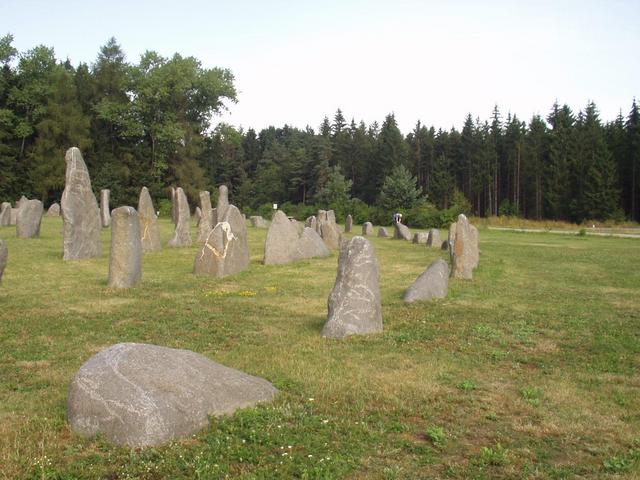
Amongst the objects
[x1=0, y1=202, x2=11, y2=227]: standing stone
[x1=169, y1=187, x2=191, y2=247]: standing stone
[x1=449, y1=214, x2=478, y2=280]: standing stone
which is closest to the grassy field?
[x1=449, y1=214, x2=478, y2=280]: standing stone

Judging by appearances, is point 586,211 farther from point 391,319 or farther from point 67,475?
point 67,475

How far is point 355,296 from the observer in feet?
31.0

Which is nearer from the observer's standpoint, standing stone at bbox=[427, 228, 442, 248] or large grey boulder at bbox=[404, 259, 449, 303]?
A: large grey boulder at bbox=[404, 259, 449, 303]

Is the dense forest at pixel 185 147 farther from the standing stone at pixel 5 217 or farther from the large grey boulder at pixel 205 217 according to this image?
the large grey boulder at pixel 205 217

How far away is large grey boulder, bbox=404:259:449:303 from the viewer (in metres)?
12.7

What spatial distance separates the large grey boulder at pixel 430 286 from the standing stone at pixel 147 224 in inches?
470

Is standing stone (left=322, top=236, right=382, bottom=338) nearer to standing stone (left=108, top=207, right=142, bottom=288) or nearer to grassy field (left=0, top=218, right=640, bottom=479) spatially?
grassy field (left=0, top=218, right=640, bottom=479)

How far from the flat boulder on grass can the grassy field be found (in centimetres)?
15

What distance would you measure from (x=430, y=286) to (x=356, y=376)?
20.1ft

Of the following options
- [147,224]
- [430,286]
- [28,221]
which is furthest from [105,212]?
[430,286]

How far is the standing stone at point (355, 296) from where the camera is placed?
9.33 metres

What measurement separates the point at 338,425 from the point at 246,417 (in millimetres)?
898

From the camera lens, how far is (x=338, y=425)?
566 centimetres

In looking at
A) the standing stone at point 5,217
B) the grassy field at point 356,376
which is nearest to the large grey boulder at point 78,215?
the grassy field at point 356,376
